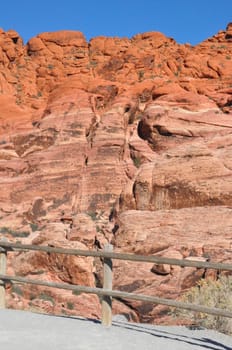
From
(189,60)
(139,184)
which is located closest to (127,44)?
(189,60)

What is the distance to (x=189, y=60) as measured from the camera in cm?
4441

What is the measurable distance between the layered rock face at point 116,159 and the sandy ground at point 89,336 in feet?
23.5

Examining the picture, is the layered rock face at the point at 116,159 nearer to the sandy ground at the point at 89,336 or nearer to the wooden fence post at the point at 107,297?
the sandy ground at the point at 89,336

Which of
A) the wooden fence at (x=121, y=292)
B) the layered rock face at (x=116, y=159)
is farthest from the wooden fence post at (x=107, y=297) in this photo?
the layered rock face at (x=116, y=159)

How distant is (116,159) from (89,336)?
28156 millimetres

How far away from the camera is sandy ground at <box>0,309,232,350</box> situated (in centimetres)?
623

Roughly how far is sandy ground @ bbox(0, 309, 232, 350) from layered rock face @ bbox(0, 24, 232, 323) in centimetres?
716

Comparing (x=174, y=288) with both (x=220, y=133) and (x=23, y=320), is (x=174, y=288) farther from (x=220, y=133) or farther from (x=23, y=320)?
(x=220, y=133)

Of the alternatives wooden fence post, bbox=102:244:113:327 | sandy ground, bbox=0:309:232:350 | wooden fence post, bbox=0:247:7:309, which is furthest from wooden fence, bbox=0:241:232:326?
sandy ground, bbox=0:309:232:350

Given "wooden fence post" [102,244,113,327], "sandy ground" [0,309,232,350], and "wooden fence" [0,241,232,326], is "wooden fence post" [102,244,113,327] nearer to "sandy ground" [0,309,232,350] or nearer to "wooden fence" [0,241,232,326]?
"wooden fence" [0,241,232,326]

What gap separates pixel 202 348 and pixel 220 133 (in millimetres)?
24453

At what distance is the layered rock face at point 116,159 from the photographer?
70.0 ft

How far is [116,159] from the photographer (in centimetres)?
3469

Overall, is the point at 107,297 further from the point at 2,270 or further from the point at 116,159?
the point at 116,159
